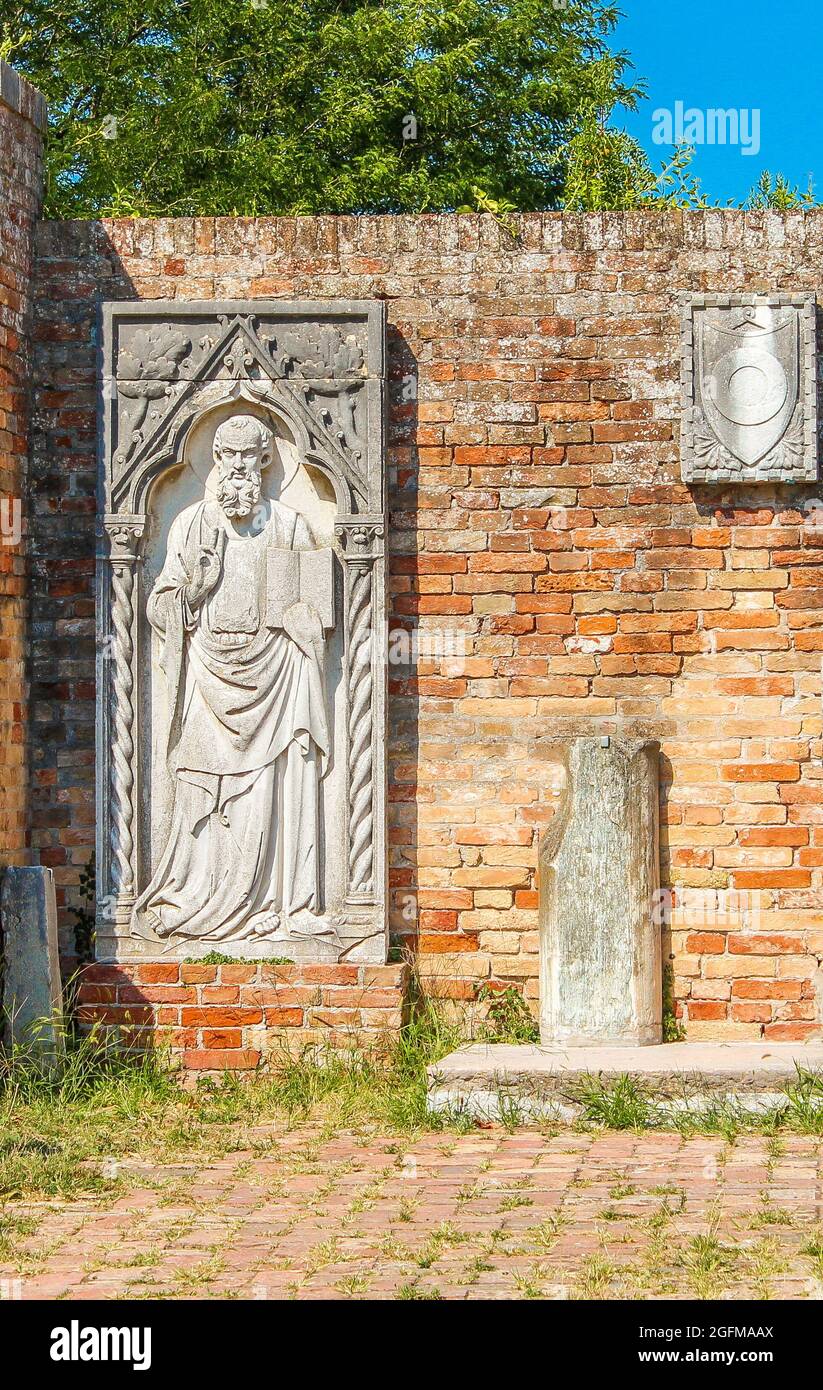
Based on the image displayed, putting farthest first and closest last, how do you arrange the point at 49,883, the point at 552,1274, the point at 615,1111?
the point at 49,883 → the point at 615,1111 → the point at 552,1274

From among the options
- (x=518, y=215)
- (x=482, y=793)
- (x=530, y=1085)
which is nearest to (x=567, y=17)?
(x=518, y=215)

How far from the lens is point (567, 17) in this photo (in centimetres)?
1725

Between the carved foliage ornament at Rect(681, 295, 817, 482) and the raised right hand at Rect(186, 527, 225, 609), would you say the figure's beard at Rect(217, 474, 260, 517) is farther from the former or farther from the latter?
the carved foliage ornament at Rect(681, 295, 817, 482)

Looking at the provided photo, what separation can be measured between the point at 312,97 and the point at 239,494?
9.44m

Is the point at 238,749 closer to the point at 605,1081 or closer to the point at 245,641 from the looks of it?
the point at 245,641

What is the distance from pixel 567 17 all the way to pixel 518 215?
1044 cm

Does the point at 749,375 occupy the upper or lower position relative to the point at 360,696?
upper

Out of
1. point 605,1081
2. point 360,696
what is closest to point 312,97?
point 360,696

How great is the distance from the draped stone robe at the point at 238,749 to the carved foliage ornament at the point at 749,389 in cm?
182

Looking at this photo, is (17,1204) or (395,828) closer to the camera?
(17,1204)

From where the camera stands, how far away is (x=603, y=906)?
291 inches

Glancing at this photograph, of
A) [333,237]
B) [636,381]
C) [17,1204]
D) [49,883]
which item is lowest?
[17,1204]

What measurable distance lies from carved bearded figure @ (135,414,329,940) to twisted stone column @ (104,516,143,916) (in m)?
0.12

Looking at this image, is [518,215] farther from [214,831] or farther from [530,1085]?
[530,1085]
